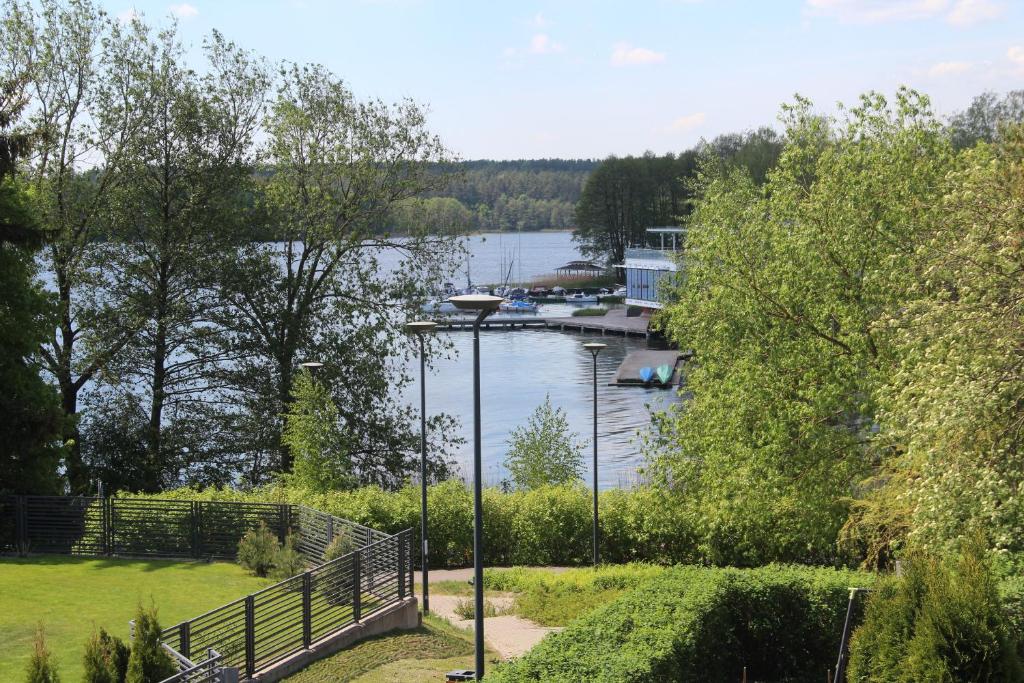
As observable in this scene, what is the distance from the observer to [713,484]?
83.3ft

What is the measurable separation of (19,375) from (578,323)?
95.1 metres

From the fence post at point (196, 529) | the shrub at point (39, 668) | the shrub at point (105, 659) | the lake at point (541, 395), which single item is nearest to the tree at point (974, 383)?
the shrub at point (105, 659)

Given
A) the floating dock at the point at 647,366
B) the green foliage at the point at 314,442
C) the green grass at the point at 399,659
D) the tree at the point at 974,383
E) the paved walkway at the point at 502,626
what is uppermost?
the tree at the point at 974,383

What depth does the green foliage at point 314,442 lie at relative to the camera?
30.4 metres

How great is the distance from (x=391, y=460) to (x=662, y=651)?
28.0m

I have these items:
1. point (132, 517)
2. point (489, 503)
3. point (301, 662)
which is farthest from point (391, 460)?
point (301, 662)

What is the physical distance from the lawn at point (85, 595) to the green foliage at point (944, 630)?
37.4ft

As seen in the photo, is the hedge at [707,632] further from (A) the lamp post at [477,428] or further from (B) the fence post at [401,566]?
(B) the fence post at [401,566]

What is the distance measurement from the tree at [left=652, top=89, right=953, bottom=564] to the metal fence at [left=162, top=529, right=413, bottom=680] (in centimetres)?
842

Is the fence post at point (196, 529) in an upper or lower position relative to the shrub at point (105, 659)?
lower

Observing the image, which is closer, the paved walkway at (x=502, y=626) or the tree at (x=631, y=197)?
the paved walkway at (x=502, y=626)

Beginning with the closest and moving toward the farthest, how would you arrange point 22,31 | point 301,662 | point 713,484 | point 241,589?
point 301,662
point 241,589
point 713,484
point 22,31

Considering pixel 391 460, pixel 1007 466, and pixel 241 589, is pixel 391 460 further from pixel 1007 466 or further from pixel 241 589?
pixel 1007 466

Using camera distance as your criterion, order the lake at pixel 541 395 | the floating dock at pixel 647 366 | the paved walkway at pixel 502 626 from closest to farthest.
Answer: the paved walkway at pixel 502 626
the lake at pixel 541 395
the floating dock at pixel 647 366
